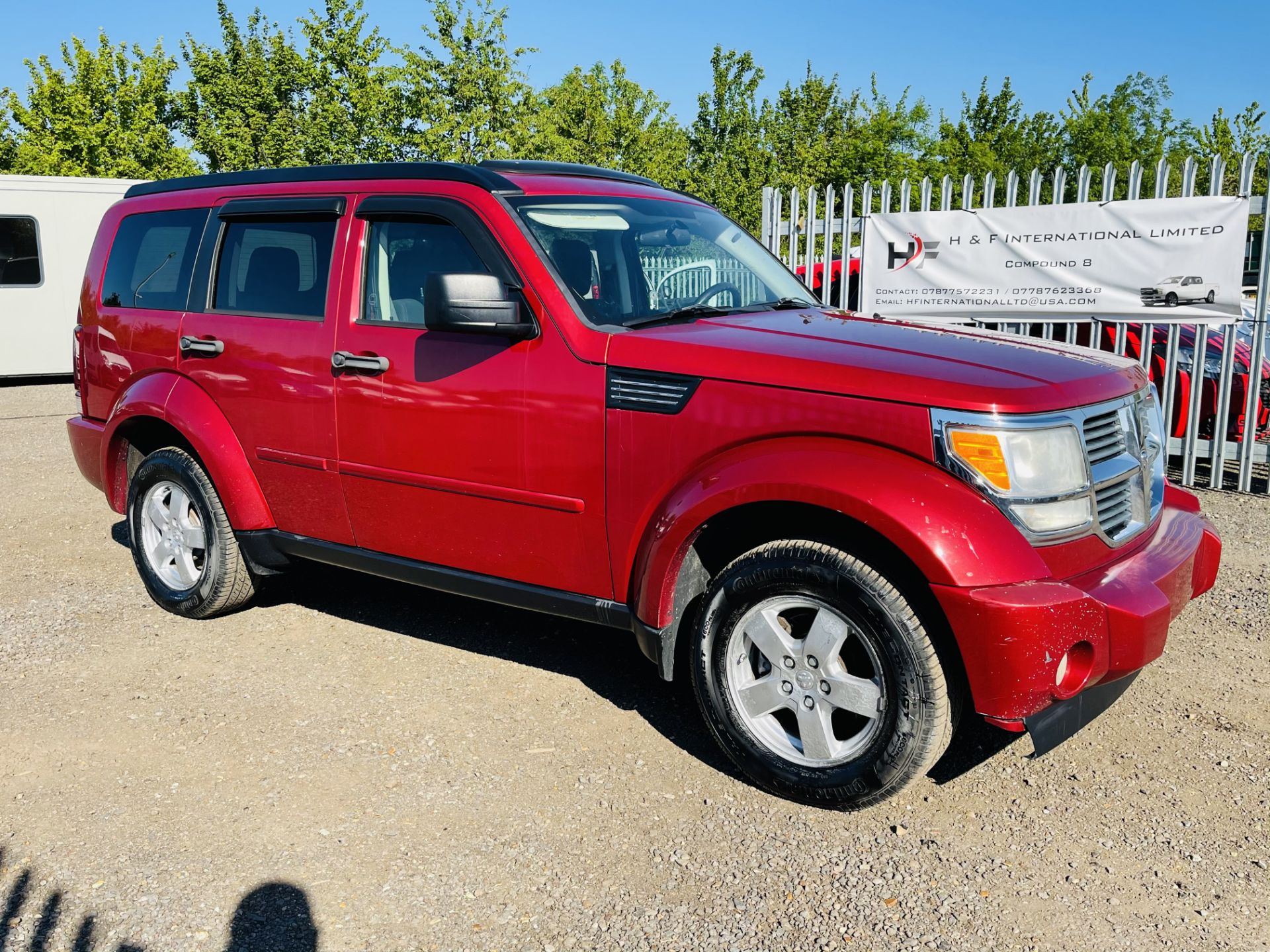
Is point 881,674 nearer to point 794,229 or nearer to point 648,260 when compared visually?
point 648,260

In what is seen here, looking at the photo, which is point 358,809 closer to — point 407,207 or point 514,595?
point 514,595

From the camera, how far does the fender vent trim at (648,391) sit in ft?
11.4

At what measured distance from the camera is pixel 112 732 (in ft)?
13.3

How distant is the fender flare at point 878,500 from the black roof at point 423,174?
1488mm

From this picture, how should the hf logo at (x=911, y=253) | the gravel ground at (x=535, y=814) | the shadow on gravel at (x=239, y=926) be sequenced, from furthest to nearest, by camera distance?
the hf logo at (x=911, y=253) < the gravel ground at (x=535, y=814) < the shadow on gravel at (x=239, y=926)

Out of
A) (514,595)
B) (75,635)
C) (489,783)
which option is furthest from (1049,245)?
(75,635)

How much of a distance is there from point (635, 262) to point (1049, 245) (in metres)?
5.29

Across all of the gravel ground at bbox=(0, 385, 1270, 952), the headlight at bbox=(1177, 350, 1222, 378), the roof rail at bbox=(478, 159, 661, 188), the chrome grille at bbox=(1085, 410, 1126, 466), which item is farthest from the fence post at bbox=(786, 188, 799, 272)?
the chrome grille at bbox=(1085, 410, 1126, 466)

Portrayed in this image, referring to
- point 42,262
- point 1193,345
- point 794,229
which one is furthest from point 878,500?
point 42,262

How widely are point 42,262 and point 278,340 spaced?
45.3ft

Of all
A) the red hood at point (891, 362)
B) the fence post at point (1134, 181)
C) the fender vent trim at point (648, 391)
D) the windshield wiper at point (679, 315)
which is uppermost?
the fence post at point (1134, 181)

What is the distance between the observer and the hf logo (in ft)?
29.9

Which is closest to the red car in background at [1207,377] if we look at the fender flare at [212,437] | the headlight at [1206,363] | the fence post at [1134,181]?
the headlight at [1206,363]

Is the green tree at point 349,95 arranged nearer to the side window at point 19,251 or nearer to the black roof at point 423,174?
the side window at point 19,251
